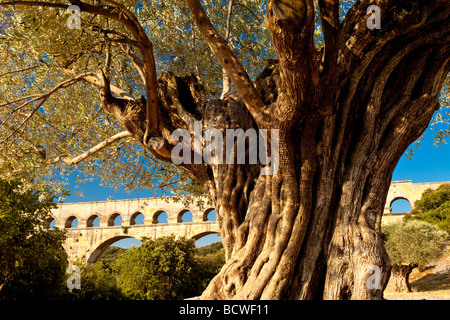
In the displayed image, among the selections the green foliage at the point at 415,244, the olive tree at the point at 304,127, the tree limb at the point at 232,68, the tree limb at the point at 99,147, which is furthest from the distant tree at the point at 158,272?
the tree limb at the point at 232,68

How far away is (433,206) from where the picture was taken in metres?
28.0

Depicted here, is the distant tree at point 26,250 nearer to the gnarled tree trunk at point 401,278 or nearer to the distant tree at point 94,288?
the distant tree at point 94,288

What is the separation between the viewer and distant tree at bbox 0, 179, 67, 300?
36.2 feet

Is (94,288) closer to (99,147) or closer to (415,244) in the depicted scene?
(99,147)

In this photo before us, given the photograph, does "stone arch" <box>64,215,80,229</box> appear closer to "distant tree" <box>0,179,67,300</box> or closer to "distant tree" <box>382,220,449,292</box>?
"distant tree" <box>0,179,67,300</box>

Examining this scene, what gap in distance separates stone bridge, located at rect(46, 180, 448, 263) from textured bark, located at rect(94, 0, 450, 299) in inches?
1071

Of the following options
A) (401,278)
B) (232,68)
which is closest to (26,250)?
(232,68)

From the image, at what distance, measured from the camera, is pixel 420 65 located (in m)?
4.59

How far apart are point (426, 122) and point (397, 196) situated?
2924cm

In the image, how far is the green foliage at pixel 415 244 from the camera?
16.9 m
